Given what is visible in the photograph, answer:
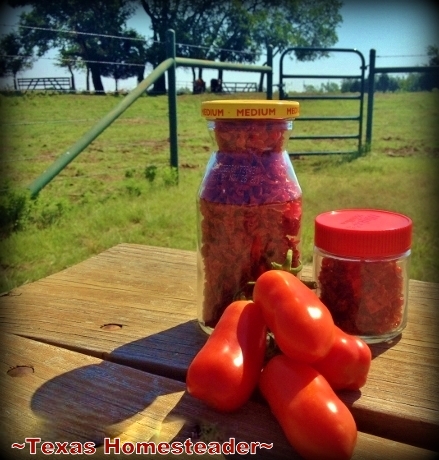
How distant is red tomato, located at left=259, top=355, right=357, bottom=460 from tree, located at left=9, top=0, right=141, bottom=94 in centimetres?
498

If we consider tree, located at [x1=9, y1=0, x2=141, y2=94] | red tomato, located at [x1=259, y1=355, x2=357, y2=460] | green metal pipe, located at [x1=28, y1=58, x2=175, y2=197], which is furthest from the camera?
tree, located at [x1=9, y1=0, x2=141, y2=94]

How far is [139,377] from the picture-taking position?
3.00 feet

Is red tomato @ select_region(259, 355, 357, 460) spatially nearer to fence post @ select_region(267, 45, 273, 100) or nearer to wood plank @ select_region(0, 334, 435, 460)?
wood plank @ select_region(0, 334, 435, 460)

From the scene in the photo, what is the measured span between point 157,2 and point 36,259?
20.2ft

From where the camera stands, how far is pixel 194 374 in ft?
2.60

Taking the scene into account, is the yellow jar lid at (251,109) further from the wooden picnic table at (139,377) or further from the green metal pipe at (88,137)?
the green metal pipe at (88,137)

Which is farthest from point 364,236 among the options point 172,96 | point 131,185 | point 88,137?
point 172,96

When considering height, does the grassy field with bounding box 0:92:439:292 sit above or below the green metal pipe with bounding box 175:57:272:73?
below

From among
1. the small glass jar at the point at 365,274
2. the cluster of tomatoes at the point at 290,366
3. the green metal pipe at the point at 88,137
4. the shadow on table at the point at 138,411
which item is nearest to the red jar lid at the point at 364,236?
the small glass jar at the point at 365,274

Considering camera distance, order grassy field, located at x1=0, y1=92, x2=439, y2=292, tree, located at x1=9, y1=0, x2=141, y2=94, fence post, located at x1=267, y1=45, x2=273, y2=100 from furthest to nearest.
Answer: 1. fence post, located at x1=267, y1=45, x2=273, y2=100
2. tree, located at x1=9, y1=0, x2=141, y2=94
3. grassy field, located at x1=0, y1=92, x2=439, y2=292

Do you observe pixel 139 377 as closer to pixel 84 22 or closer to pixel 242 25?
pixel 84 22

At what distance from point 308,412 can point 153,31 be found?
7.45 m

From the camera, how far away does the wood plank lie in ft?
2.48

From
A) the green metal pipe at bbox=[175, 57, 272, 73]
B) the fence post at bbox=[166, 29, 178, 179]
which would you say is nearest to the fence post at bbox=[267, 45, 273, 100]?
the green metal pipe at bbox=[175, 57, 272, 73]
